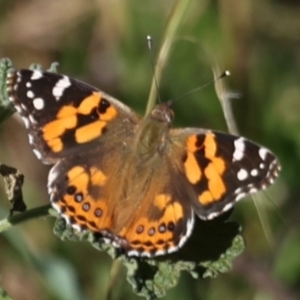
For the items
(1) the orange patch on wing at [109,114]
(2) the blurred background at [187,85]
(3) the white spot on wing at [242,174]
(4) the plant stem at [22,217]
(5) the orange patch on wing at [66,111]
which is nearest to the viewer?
Result: (4) the plant stem at [22,217]

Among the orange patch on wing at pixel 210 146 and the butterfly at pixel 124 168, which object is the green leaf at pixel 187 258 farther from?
the orange patch on wing at pixel 210 146

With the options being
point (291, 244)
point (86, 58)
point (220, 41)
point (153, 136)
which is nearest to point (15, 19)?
point (86, 58)

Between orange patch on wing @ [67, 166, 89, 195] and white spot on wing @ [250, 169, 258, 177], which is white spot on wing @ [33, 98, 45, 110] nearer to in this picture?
orange patch on wing @ [67, 166, 89, 195]

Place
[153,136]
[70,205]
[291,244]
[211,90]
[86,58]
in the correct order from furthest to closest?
[86,58] → [211,90] → [291,244] → [153,136] → [70,205]

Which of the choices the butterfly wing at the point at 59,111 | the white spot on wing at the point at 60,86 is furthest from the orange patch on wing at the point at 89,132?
the white spot on wing at the point at 60,86

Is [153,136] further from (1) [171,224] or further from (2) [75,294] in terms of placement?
(2) [75,294]

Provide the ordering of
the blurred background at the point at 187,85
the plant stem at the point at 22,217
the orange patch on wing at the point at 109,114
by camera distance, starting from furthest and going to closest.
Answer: the blurred background at the point at 187,85, the orange patch on wing at the point at 109,114, the plant stem at the point at 22,217

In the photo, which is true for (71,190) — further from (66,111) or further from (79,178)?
(66,111)
